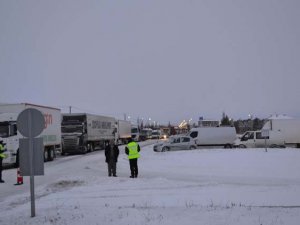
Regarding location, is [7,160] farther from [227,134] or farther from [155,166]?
[227,134]

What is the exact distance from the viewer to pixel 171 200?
39.9 feet

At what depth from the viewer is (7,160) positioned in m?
25.9

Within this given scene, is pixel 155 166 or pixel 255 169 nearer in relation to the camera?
pixel 255 169

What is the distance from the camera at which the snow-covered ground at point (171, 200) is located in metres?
→ 9.05

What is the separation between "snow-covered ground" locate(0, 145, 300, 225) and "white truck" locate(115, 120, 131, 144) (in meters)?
39.2

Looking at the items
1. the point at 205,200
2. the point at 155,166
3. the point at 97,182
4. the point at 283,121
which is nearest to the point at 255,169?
the point at 155,166

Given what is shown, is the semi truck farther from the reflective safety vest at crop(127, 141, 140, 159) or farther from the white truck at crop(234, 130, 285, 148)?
the reflective safety vest at crop(127, 141, 140, 159)

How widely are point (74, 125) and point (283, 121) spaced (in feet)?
65.4

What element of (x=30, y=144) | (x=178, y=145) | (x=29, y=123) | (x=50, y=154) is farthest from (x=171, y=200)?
(x=178, y=145)

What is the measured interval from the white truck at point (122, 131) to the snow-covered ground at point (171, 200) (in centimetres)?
3924

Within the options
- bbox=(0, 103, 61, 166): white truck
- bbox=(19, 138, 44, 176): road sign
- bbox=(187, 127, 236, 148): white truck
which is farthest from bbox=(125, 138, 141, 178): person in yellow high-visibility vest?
bbox=(187, 127, 236, 148): white truck

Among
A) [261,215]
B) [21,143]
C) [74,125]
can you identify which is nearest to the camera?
[261,215]

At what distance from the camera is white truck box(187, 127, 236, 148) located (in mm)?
45594

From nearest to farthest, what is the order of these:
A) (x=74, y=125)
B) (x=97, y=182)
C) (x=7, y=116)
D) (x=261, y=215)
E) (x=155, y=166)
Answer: (x=261, y=215), (x=97, y=182), (x=155, y=166), (x=7, y=116), (x=74, y=125)
